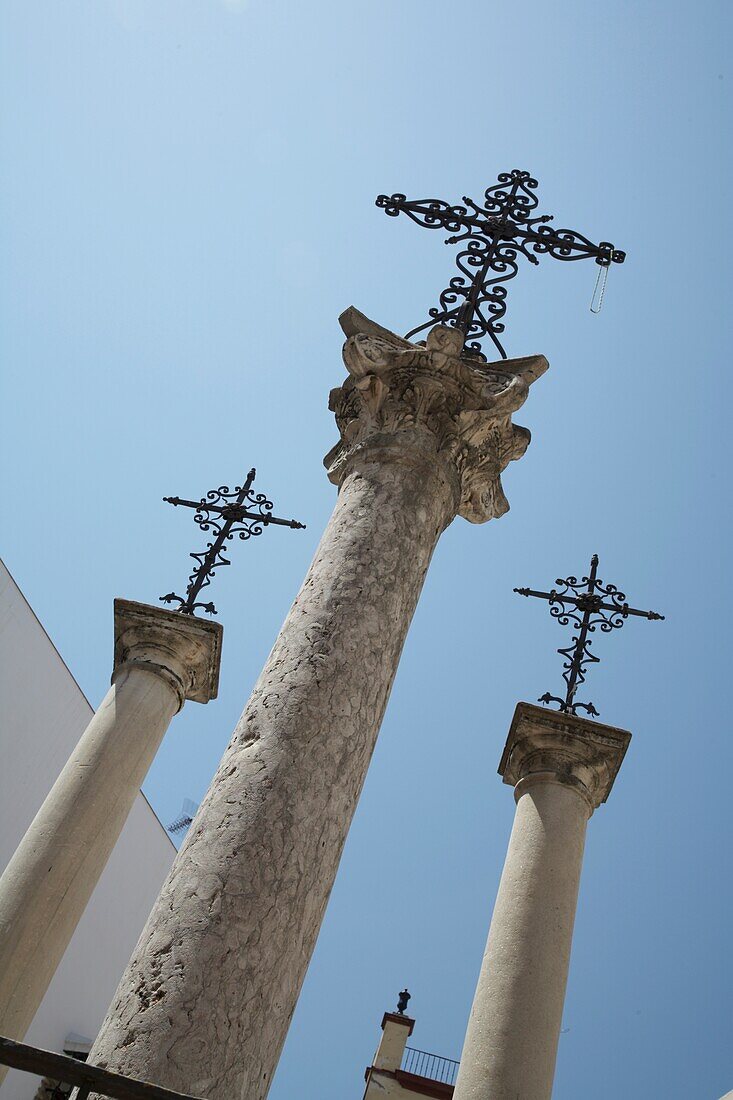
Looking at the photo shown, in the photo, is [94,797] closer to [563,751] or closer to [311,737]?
[563,751]

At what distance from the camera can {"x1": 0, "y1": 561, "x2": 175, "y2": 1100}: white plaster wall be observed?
14.8 meters

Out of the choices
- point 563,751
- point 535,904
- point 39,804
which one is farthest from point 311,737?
point 39,804

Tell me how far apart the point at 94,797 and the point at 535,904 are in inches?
131

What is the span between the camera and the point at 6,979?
620cm

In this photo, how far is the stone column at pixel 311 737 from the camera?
11.1 feet

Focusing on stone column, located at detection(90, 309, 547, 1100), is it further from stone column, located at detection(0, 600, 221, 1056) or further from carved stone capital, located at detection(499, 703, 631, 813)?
stone column, located at detection(0, 600, 221, 1056)

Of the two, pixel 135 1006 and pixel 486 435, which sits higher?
pixel 486 435

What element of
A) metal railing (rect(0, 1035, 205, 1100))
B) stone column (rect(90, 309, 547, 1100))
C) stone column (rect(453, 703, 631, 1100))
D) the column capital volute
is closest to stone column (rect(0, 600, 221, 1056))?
the column capital volute

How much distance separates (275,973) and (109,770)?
4250 mm

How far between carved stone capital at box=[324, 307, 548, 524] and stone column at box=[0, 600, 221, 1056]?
3.03 meters

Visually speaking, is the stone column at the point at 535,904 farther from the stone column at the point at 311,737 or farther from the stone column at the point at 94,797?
the stone column at the point at 94,797

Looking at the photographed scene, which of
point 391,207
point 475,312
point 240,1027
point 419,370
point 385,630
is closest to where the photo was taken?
point 240,1027

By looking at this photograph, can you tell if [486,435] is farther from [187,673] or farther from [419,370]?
[187,673]

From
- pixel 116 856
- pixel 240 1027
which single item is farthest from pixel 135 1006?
pixel 116 856
